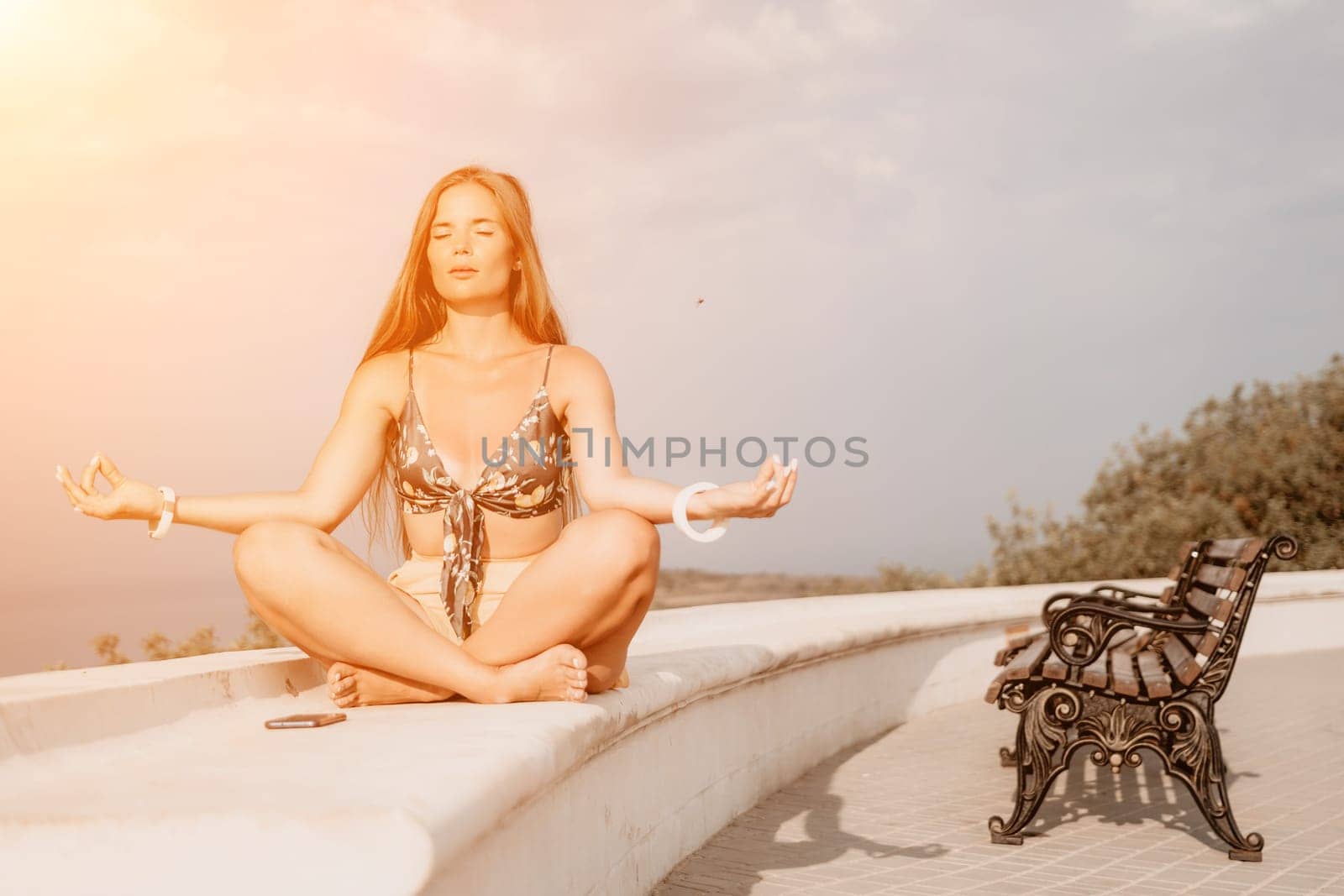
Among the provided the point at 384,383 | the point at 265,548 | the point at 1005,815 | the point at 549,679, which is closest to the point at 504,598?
the point at 549,679

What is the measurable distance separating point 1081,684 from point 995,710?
11.9ft

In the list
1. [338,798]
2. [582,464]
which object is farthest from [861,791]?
[338,798]

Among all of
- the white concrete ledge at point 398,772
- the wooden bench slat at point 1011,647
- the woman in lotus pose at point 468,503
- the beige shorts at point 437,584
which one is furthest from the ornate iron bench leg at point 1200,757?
the beige shorts at point 437,584

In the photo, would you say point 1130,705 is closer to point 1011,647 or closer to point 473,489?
point 1011,647

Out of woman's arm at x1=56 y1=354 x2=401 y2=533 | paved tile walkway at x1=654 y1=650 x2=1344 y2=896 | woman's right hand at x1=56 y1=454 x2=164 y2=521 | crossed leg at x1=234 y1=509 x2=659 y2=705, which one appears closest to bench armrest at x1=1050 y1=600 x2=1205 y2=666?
paved tile walkway at x1=654 y1=650 x2=1344 y2=896

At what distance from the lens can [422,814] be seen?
5.81 ft

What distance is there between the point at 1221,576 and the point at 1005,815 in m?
1.36

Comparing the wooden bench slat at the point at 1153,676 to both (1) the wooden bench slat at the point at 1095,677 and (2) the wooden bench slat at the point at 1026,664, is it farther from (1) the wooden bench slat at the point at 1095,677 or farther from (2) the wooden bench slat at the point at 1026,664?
(2) the wooden bench slat at the point at 1026,664

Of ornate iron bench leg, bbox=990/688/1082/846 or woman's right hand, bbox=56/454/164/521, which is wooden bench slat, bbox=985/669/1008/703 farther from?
woman's right hand, bbox=56/454/164/521

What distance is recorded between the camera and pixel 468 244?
363cm

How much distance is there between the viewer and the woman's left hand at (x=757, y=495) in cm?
296

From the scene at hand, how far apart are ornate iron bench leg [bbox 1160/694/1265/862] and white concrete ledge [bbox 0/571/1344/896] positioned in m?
1.53

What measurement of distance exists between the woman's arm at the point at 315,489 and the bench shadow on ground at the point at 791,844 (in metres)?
1.59

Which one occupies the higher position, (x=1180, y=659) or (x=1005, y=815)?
(x=1180, y=659)
